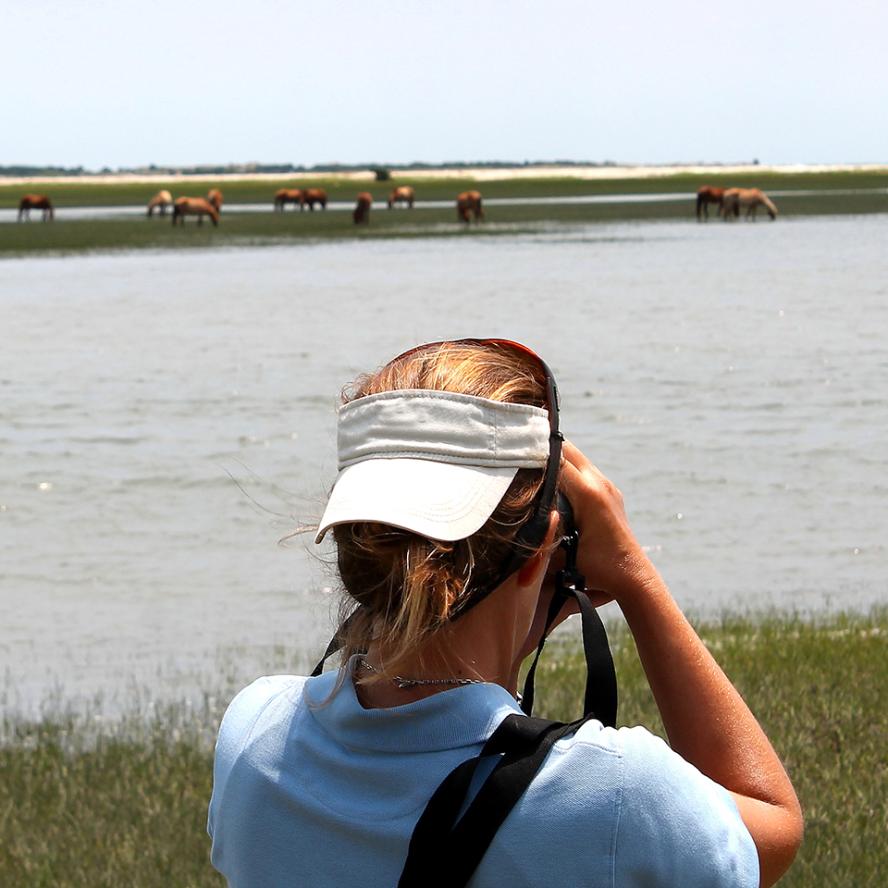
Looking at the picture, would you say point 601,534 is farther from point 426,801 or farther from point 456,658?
point 426,801

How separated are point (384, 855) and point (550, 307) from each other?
27.9 meters

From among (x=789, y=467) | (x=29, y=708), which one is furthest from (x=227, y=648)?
(x=789, y=467)

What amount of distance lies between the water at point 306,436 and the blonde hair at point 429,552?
380mm

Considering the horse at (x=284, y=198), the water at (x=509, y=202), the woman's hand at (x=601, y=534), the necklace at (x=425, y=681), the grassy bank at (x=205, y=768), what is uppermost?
the woman's hand at (x=601, y=534)

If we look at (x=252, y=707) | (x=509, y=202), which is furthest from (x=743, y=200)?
(x=252, y=707)

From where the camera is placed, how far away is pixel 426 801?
1818 millimetres

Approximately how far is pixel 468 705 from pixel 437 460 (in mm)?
278

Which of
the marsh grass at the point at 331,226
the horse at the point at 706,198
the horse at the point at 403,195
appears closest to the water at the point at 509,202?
the horse at the point at 403,195

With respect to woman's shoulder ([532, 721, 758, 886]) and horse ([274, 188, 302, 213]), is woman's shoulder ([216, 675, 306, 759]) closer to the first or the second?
woman's shoulder ([532, 721, 758, 886])

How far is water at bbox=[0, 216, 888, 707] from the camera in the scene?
949 cm

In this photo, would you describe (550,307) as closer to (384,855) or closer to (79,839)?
(79,839)

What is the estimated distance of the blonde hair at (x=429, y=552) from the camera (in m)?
1.87

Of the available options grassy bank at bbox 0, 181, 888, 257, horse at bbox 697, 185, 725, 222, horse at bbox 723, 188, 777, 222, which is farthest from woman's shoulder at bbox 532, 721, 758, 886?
horse at bbox 697, 185, 725, 222

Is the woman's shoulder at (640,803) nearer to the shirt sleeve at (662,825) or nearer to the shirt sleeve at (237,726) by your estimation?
the shirt sleeve at (662,825)
